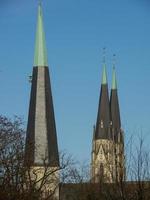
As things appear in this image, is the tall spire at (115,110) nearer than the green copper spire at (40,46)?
No

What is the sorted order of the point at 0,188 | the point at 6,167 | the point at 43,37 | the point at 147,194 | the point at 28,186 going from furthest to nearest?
the point at 43,37
the point at 28,186
the point at 6,167
the point at 0,188
the point at 147,194

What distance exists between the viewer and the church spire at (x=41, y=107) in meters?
72.3

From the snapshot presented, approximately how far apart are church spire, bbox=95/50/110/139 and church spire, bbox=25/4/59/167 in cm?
2033

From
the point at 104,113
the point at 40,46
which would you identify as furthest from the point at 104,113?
the point at 40,46

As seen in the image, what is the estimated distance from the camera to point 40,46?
7831 centimetres

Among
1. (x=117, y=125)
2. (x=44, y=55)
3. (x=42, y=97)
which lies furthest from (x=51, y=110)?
(x=117, y=125)

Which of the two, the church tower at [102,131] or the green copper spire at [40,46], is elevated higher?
the green copper spire at [40,46]

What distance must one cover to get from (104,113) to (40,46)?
21751 mm

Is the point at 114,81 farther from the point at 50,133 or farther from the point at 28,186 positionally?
the point at 28,186

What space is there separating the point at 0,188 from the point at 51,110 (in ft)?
158

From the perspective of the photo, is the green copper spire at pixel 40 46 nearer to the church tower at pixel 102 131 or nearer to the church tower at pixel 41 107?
the church tower at pixel 41 107

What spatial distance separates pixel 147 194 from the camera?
67.8 feet

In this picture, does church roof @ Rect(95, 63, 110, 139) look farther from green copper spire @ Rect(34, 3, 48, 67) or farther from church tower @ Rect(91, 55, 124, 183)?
green copper spire @ Rect(34, 3, 48, 67)

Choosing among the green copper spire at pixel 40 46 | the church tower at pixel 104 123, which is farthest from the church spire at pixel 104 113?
the green copper spire at pixel 40 46
